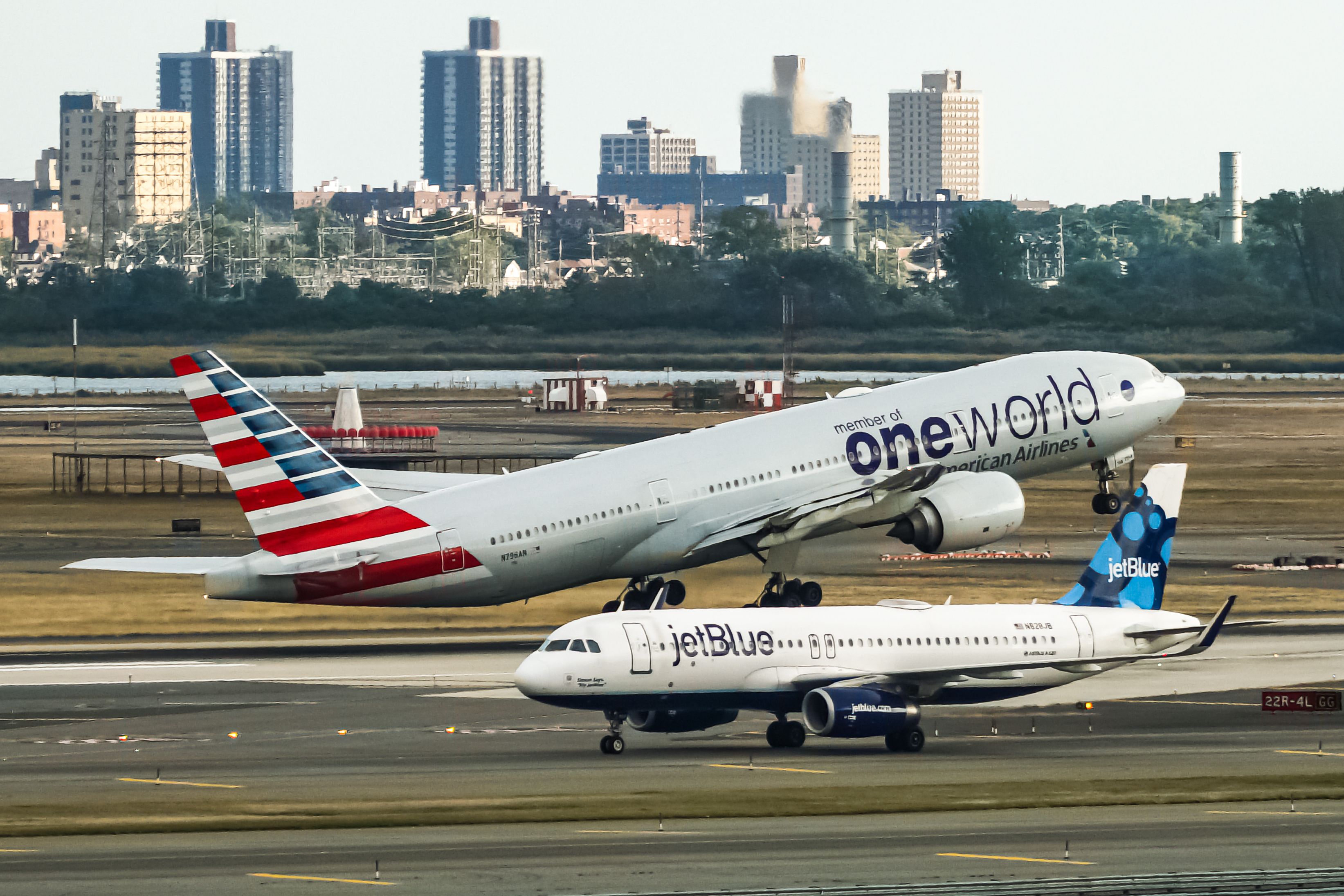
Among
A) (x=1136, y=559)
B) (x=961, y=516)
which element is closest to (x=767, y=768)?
(x=1136, y=559)

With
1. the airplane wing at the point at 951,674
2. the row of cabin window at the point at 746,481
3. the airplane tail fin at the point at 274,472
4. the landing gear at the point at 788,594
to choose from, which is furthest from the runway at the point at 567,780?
the row of cabin window at the point at 746,481

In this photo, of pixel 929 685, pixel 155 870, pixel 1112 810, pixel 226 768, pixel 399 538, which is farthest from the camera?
pixel 399 538

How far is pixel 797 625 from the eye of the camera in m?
47.4

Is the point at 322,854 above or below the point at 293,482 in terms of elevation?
below

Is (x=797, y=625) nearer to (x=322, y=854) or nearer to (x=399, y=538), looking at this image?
(x=399, y=538)

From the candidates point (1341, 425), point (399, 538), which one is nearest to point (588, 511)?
point (399, 538)

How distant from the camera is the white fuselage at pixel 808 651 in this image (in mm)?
44844

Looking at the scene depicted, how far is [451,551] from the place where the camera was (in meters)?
53.4

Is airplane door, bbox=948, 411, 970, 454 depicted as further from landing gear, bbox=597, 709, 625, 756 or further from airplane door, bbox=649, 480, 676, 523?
landing gear, bbox=597, 709, 625, 756

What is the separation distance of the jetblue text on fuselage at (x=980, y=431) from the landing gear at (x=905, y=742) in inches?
548

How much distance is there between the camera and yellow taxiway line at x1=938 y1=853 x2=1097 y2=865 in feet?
113

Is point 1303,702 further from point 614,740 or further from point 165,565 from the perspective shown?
point 165,565

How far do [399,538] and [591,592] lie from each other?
19.0m

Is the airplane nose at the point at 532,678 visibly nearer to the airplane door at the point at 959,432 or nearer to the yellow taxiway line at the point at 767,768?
the yellow taxiway line at the point at 767,768
